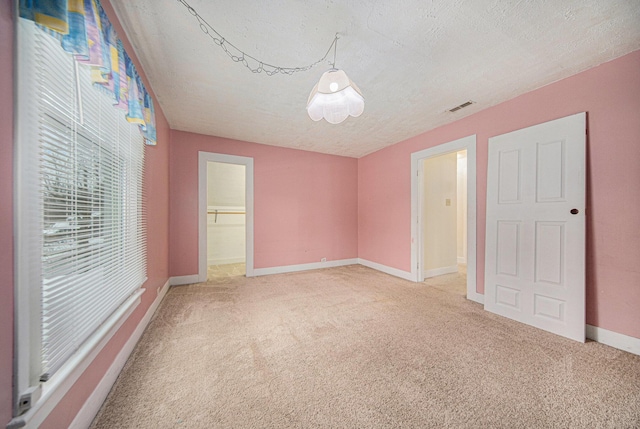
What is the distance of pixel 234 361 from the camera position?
1.72 meters

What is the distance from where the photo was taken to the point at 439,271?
4137 millimetres

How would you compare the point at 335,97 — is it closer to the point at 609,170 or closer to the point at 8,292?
the point at 8,292

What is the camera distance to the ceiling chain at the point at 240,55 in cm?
152

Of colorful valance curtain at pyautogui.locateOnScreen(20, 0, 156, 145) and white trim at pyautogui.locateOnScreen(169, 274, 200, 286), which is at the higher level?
colorful valance curtain at pyautogui.locateOnScreen(20, 0, 156, 145)

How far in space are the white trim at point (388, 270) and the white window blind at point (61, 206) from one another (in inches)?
146

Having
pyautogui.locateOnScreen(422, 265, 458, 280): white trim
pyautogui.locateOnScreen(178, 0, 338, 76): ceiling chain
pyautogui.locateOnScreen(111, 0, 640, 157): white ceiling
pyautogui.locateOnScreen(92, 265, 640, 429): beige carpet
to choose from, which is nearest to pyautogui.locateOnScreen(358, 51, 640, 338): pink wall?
pyautogui.locateOnScreen(111, 0, 640, 157): white ceiling

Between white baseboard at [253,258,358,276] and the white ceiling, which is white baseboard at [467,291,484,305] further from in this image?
white baseboard at [253,258,358,276]

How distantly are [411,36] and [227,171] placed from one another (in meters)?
4.60

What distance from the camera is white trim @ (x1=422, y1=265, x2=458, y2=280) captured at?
13.0 ft

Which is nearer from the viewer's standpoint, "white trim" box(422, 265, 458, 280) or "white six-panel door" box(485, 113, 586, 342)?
"white six-panel door" box(485, 113, 586, 342)

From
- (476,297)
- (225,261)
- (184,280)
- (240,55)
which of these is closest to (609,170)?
(476,297)

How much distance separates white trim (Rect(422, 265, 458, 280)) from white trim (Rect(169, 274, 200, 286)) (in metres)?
3.72

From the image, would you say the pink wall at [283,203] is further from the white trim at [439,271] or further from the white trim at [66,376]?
the white trim at [66,376]

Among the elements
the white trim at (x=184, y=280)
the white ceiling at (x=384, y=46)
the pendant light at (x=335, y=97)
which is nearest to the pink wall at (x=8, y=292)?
the white ceiling at (x=384, y=46)
